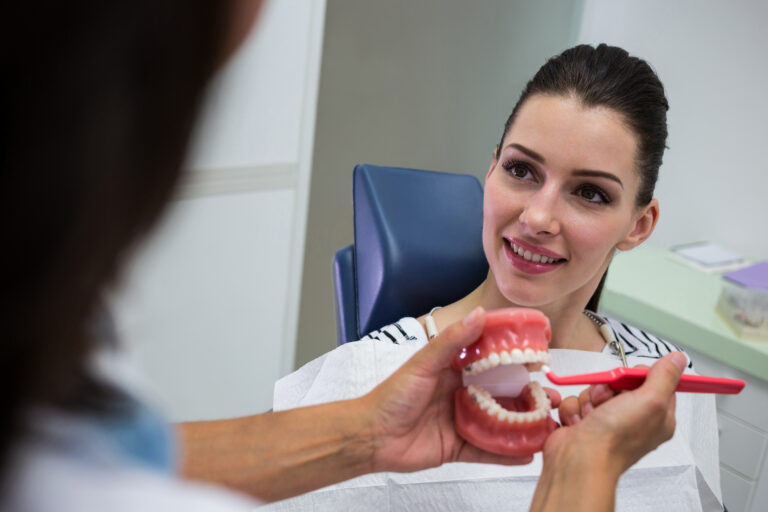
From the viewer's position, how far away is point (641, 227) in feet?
5.00

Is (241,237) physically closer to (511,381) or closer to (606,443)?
(511,381)

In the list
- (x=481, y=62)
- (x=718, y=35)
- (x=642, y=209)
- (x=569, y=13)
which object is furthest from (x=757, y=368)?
(x=569, y=13)

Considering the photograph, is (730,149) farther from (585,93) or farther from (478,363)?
(478,363)

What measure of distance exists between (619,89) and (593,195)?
0.62ft

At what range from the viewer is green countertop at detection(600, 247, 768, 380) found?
80.0 inches

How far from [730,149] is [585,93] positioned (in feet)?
4.90

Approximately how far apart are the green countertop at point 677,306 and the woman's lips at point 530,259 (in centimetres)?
91

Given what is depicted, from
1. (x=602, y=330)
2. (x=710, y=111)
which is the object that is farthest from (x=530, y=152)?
(x=710, y=111)

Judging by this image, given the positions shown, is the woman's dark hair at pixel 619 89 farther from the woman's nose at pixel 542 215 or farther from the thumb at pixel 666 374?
the thumb at pixel 666 374

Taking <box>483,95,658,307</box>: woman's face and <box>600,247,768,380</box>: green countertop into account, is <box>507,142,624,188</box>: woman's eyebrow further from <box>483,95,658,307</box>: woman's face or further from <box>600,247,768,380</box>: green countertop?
<box>600,247,768,380</box>: green countertop

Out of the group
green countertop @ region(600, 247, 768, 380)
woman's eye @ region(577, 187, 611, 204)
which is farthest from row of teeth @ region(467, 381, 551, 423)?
green countertop @ region(600, 247, 768, 380)

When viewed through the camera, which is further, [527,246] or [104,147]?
[527,246]

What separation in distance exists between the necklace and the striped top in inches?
0.4

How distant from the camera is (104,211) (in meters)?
0.31
